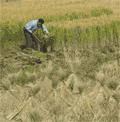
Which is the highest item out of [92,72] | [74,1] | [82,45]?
[74,1]

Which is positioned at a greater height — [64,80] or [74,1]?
[74,1]

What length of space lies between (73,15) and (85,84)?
11.1 meters

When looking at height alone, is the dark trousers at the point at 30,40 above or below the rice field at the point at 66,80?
above

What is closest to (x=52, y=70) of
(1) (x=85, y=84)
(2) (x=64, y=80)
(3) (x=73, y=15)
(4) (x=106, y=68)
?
(2) (x=64, y=80)

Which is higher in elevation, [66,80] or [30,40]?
[30,40]

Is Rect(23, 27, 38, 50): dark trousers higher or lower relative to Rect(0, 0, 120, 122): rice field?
higher

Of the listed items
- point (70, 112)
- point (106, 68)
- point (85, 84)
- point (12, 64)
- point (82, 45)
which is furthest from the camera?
point (82, 45)

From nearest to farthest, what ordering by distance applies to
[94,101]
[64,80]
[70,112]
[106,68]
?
[70,112] < [94,101] < [64,80] < [106,68]

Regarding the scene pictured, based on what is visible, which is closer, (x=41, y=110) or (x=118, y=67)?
(x=41, y=110)

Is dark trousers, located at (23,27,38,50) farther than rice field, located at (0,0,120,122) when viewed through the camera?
Yes

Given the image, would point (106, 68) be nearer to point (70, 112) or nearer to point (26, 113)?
point (70, 112)

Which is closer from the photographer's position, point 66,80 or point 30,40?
point 66,80

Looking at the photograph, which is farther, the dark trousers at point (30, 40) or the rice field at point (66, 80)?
the dark trousers at point (30, 40)

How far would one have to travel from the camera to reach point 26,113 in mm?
2227
